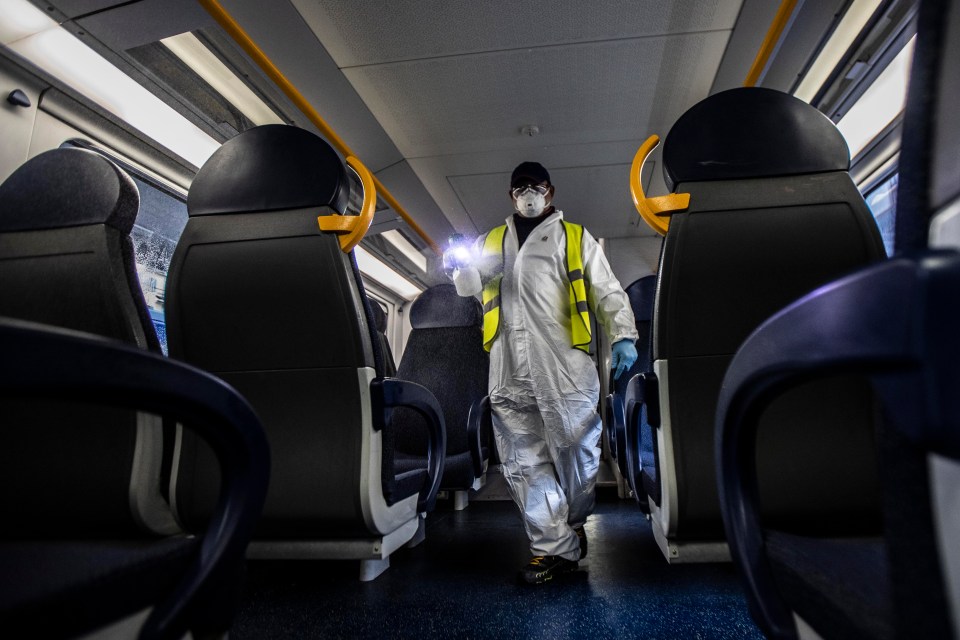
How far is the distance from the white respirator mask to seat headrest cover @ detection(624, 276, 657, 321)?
1.14 m

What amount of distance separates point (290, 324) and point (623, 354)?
1419mm

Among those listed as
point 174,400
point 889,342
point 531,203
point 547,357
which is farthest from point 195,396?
point 531,203

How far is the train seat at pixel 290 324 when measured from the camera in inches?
50.8

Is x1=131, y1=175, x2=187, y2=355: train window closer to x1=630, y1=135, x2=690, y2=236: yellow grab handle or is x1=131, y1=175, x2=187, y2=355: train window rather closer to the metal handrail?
the metal handrail

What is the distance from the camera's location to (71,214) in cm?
95

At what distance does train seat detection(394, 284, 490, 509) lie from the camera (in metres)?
2.78

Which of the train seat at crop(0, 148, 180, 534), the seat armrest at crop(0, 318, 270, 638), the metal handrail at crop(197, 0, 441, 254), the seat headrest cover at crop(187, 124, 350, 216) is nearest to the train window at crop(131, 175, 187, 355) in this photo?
the metal handrail at crop(197, 0, 441, 254)

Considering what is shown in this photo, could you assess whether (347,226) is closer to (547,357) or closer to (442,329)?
(547,357)

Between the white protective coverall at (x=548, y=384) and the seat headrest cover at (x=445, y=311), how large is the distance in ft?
2.30

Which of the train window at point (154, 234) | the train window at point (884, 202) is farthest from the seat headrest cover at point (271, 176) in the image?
the train window at point (884, 202)

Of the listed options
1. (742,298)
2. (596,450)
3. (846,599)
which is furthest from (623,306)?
(846,599)

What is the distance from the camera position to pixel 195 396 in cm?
47

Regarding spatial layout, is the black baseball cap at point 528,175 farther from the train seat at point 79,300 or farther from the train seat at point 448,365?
the train seat at point 79,300

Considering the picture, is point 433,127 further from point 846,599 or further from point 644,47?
point 846,599
